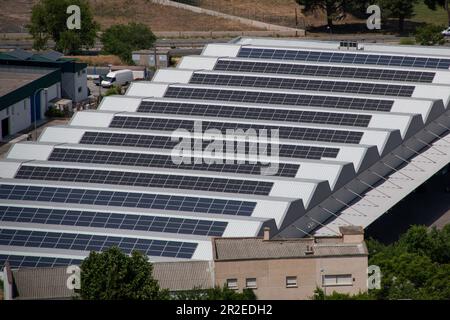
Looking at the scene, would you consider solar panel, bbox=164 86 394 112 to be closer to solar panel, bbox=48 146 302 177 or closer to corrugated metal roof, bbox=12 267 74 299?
solar panel, bbox=48 146 302 177

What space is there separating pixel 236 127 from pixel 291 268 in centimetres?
3244

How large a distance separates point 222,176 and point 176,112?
16.6 m

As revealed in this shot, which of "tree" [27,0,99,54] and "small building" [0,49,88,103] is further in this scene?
"tree" [27,0,99,54]

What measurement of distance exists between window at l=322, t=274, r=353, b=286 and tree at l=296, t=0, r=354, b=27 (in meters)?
106

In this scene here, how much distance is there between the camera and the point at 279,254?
84062mm

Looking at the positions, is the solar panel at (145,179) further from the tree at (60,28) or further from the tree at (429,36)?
the tree at (60,28)

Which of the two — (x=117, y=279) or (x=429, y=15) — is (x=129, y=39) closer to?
(x=429, y=15)

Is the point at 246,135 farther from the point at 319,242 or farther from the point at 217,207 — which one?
the point at 319,242

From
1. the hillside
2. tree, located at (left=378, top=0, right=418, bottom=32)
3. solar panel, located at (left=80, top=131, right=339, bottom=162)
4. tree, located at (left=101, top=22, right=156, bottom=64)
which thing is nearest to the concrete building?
solar panel, located at (left=80, top=131, right=339, bottom=162)

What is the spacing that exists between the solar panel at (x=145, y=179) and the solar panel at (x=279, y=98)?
17.4 metres

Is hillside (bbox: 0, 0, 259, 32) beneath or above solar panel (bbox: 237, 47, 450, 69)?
above

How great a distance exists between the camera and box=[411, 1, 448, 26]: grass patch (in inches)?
7500

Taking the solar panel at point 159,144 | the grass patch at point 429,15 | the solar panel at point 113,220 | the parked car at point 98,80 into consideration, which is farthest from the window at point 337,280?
the grass patch at point 429,15
